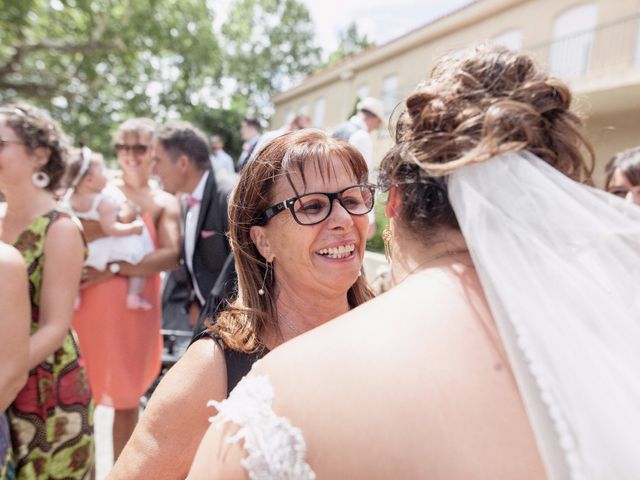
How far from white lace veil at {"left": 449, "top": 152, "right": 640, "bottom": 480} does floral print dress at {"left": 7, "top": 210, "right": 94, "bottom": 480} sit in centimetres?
215

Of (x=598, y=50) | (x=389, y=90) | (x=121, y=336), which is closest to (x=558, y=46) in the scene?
(x=598, y=50)

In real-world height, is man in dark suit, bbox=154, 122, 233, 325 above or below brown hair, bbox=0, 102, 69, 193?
below

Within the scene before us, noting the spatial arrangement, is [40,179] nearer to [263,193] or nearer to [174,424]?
[263,193]

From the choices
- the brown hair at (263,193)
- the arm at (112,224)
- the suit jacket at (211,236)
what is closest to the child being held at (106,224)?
the arm at (112,224)

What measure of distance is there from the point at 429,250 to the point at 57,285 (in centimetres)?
197

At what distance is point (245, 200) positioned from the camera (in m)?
1.90

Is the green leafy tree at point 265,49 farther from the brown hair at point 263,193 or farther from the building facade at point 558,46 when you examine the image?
the brown hair at point 263,193

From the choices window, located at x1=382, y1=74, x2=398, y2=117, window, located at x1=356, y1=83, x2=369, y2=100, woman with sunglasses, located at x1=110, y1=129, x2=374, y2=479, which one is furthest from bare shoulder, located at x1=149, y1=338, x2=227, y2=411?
window, located at x1=356, y1=83, x2=369, y2=100

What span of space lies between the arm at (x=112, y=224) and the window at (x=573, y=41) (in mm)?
12075

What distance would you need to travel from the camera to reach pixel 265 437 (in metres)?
0.94

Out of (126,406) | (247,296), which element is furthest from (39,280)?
(126,406)

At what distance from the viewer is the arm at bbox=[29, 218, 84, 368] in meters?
2.34

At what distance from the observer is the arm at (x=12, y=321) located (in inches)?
74.8

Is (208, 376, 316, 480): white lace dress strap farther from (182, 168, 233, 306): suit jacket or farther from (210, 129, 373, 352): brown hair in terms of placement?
(182, 168, 233, 306): suit jacket
